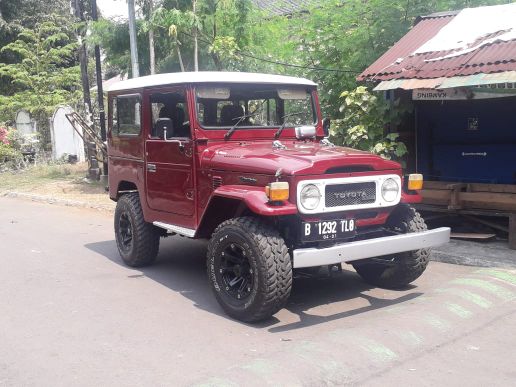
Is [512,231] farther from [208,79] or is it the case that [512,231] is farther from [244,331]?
[208,79]

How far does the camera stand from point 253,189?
5.03 metres

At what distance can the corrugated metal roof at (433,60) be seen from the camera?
719 centimetres

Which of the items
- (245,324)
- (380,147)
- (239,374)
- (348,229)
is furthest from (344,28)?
(239,374)

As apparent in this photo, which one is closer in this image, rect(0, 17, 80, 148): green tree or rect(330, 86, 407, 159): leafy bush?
rect(330, 86, 407, 159): leafy bush

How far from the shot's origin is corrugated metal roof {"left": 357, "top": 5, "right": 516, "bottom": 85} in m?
7.19

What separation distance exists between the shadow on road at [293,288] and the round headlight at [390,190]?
1034 mm

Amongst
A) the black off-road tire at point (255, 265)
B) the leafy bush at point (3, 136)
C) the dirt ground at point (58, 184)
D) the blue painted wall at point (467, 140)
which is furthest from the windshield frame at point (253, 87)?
the leafy bush at point (3, 136)

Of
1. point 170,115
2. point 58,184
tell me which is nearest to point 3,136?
point 58,184

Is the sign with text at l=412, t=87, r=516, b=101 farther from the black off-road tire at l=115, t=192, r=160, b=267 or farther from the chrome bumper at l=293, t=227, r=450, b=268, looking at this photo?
the black off-road tire at l=115, t=192, r=160, b=267

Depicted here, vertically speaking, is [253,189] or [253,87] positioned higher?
[253,87]

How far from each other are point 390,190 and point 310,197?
952 mm

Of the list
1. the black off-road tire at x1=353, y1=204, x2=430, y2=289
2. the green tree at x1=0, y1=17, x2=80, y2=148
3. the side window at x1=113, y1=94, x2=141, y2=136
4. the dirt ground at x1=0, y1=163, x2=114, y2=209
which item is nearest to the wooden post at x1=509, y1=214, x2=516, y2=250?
the black off-road tire at x1=353, y1=204, x2=430, y2=289

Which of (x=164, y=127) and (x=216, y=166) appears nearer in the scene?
(x=216, y=166)

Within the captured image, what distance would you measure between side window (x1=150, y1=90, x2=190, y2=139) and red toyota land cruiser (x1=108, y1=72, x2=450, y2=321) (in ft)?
0.04
